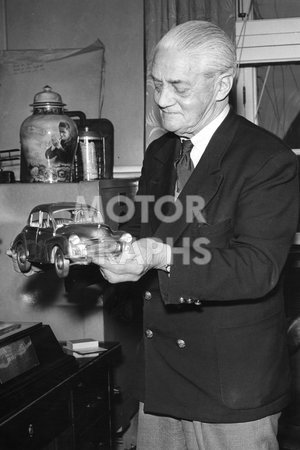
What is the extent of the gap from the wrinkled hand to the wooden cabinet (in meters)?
0.69

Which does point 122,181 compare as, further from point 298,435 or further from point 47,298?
point 298,435

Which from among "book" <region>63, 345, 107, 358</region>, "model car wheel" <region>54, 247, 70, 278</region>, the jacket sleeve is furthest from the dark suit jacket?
"book" <region>63, 345, 107, 358</region>

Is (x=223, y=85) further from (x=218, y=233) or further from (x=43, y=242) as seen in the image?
(x=43, y=242)

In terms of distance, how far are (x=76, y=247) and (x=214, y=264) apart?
342 mm

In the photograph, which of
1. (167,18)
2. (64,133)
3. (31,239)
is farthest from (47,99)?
(31,239)

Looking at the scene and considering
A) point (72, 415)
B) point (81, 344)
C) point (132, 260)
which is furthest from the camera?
point (81, 344)

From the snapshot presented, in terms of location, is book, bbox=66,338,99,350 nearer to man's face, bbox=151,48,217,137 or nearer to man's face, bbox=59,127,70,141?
man's face, bbox=59,127,70,141

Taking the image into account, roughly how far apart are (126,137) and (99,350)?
1331 millimetres

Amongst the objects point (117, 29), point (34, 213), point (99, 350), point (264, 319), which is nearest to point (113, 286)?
point (99, 350)

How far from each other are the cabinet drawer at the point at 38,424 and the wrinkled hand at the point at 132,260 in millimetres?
693

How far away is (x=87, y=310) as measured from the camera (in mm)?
2740

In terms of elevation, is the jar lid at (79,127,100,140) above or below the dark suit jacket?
above

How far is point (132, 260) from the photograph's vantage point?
4.91ft

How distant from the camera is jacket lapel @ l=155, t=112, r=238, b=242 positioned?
67.4 inches
